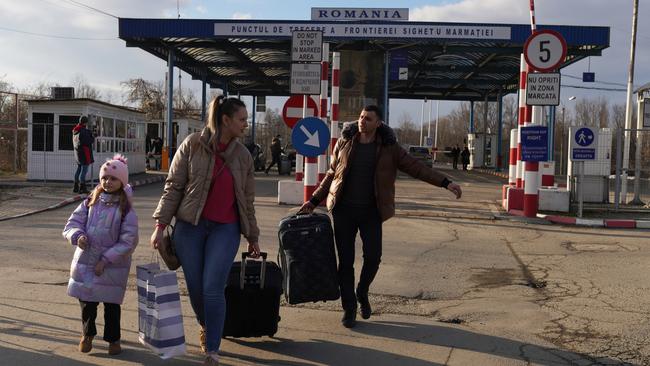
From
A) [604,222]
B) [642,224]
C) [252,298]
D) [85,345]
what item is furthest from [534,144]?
[85,345]

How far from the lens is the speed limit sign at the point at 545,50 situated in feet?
37.6

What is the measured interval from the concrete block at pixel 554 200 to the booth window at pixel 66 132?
12.8 metres

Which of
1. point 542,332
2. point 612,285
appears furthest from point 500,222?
point 542,332

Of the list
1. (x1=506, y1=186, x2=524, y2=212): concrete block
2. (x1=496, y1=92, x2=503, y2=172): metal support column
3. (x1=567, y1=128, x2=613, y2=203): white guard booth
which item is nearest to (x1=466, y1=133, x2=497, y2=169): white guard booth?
(x1=496, y1=92, x2=503, y2=172): metal support column

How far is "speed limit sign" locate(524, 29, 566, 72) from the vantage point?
451 inches

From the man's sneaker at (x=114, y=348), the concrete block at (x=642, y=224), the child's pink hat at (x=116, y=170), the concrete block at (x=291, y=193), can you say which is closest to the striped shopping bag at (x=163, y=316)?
the man's sneaker at (x=114, y=348)

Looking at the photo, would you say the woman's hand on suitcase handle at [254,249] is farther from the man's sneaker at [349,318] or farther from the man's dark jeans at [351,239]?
the man's sneaker at [349,318]

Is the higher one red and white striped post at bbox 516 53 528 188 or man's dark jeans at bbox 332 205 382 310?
red and white striped post at bbox 516 53 528 188

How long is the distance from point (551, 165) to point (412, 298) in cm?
1153

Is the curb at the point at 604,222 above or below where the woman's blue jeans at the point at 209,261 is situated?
below

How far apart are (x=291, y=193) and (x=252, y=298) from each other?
A: 9.38m

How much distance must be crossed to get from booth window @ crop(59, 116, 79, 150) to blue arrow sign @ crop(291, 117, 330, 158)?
1024 cm

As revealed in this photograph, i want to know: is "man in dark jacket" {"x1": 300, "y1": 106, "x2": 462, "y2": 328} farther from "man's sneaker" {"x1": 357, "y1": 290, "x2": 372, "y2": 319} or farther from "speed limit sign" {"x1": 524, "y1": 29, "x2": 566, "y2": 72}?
"speed limit sign" {"x1": 524, "y1": 29, "x2": 566, "y2": 72}

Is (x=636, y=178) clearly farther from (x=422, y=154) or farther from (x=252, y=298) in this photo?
(x=422, y=154)
